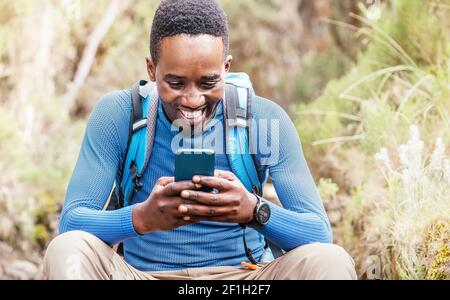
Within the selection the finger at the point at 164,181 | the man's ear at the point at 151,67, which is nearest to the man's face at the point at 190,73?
the man's ear at the point at 151,67

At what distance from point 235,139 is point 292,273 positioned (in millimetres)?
655

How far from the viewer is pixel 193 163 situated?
9.75 ft

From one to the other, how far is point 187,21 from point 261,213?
0.84 m

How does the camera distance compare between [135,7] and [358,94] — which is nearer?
[358,94]

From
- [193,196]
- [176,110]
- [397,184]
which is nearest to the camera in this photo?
[193,196]

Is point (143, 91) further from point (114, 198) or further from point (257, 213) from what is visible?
point (257, 213)

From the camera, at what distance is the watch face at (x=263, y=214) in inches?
123

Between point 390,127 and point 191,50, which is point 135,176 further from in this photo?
point 390,127

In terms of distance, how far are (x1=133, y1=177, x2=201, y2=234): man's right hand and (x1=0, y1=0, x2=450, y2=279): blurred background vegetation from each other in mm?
1660

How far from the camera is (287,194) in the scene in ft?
11.1

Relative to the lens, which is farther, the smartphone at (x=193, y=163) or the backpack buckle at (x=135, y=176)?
the backpack buckle at (x=135, y=176)

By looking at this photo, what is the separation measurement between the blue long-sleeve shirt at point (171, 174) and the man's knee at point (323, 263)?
0.53 feet

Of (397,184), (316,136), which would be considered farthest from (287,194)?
(316,136)

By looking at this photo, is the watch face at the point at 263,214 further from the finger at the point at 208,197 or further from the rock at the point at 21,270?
the rock at the point at 21,270
